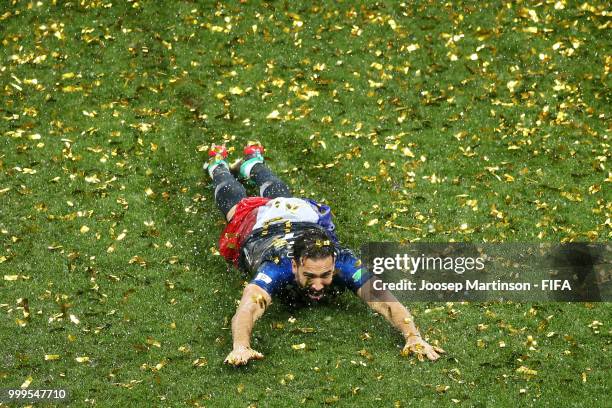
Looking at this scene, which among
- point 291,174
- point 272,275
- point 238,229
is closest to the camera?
point 272,275

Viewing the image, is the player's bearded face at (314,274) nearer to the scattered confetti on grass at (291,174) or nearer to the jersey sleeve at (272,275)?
the jersey sleeve at (272,275)

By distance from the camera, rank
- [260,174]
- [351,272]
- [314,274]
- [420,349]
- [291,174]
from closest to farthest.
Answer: [420,349] < [314,274] < [351,272] < [260,174] < [291,174]

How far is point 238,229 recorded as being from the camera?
44.8ft

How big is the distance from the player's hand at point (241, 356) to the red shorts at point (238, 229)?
2645 mm

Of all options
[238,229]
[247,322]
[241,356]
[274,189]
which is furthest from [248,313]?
[274,189]

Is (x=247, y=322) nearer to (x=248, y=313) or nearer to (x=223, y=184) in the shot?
(x=248, y=313)

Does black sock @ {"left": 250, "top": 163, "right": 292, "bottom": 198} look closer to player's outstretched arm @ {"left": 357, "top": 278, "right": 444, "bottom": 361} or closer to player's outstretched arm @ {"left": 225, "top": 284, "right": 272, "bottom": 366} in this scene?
player's outstretched arm @ {"left": 357, "top": 278, "right": 444, "bottom": 361}

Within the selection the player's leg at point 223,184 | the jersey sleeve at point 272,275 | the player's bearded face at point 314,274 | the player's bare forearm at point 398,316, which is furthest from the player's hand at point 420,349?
the player's leg at point 223,184

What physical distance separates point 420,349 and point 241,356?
87.7 inches

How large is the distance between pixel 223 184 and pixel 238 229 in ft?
4.91

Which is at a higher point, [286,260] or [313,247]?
[313,247]

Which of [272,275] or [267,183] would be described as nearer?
[272,275]

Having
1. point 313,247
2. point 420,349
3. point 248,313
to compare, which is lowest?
point 420,349

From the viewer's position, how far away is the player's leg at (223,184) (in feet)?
47.5
